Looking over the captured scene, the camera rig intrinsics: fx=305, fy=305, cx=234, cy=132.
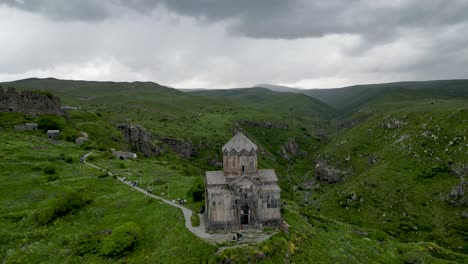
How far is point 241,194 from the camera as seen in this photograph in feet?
132

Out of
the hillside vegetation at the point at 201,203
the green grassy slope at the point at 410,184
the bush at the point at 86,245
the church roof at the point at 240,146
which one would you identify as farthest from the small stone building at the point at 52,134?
the green grassy slope at the point at 410,184

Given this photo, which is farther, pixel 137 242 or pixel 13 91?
pixel 13 91

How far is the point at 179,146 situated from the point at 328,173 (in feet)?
196

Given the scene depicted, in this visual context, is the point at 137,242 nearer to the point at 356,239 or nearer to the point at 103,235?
the point at 103,235

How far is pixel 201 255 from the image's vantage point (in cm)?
3419

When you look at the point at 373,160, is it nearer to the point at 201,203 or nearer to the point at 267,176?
the point at 267,176

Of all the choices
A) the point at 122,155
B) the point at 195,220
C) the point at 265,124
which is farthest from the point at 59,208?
the point at 265,124

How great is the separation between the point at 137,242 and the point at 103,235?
5.39 meters

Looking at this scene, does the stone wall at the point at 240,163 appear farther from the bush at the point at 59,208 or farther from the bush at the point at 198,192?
the bush at the point at 59,208

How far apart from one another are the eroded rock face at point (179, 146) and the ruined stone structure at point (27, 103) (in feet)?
129

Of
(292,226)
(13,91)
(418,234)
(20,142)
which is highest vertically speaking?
(13,91)

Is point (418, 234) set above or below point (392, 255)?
below

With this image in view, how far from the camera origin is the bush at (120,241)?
3734cm

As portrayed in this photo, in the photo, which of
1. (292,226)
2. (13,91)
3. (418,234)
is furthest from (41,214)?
(418,234)
